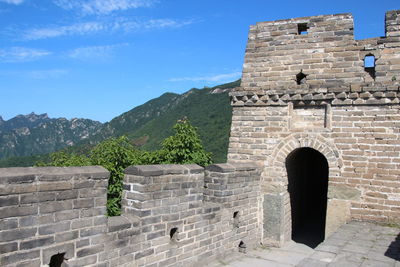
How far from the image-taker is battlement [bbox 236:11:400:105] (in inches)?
293

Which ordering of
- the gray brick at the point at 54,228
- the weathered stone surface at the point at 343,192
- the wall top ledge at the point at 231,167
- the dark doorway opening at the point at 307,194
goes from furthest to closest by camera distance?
the dark doorway opening at the point at 307,194
the weathered stone surface at the point at 343,192
the wall top ledge at the point at 231,167
the gray brick at the point at 54,228

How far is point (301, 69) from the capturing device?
8.16 meters

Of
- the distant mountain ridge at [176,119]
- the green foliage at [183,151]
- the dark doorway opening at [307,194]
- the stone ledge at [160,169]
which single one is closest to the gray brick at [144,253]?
the stone ledge at [160,169]

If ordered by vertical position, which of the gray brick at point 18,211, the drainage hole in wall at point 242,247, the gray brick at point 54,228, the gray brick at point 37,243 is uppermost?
the gray brick at point 18,211

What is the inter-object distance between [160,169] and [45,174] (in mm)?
1812

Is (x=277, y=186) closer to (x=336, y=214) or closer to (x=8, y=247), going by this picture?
(x=336, y=214)

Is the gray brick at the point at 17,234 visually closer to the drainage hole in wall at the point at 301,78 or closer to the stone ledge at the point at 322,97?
the stone ledge at the point at 322,97

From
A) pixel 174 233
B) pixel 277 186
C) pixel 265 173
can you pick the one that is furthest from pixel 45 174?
pixel 277 186

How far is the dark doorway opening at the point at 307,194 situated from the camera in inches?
356

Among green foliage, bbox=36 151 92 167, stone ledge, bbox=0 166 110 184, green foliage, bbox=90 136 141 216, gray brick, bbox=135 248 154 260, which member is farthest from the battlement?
green foliage, bbox=36 151 92 167

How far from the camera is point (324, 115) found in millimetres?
7773

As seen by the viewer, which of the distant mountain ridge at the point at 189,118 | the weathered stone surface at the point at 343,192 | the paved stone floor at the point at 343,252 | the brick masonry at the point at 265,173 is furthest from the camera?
the distant mountain ridge at the point at 189,118

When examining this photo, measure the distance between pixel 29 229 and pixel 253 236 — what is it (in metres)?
5.13

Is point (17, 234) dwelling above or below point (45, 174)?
below
